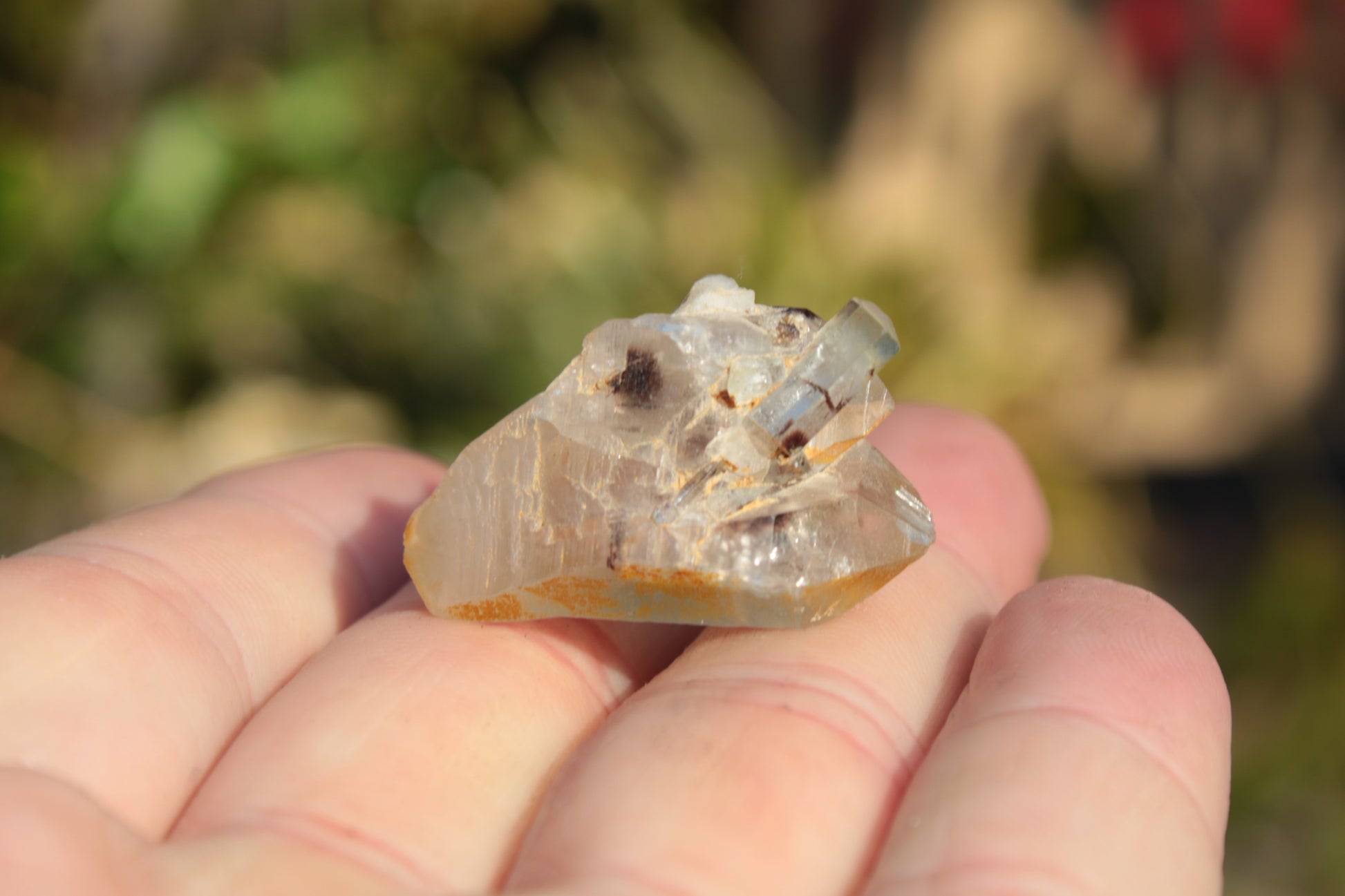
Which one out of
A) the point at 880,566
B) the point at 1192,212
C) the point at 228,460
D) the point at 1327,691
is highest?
the point at 880,566

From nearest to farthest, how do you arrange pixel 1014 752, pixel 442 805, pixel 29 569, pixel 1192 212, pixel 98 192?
pixel 1014 752 → pixel 442 805 → pixel 29 569 → pixel 98 192 → pixel 1192 212

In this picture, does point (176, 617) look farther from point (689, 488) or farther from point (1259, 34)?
point (1259, 34)

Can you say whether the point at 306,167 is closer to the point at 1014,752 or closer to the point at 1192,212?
the point at 1192,212

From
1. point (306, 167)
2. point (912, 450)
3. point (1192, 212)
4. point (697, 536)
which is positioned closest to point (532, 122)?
point (306, 167)

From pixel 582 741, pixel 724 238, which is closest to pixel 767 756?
pixel 582 741

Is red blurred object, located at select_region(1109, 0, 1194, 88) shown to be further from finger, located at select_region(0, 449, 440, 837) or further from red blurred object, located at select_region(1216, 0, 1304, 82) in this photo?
finger, located at select_region(0, 449, 440, 837)
